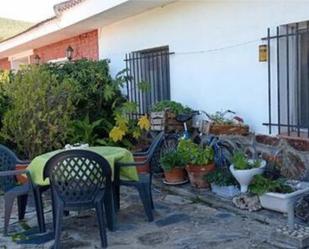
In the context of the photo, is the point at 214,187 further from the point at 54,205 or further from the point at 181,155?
the point at 54,205

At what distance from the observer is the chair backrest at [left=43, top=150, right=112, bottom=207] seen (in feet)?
14.3

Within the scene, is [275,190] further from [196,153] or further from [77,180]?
[77,180]

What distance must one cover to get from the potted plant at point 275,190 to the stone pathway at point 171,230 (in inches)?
11.3

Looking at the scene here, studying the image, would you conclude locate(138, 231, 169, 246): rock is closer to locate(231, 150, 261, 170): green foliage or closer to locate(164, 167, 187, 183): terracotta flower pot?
locate(231, 150, 261, 170): green foliage

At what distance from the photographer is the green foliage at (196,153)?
6113mm

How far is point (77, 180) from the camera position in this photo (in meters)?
A: 4.38

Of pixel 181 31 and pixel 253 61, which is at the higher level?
pixel 181 31

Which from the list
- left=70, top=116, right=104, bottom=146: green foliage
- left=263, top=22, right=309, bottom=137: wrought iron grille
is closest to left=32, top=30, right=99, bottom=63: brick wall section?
left=70, top=116, right=104, bottom=146: green foliage

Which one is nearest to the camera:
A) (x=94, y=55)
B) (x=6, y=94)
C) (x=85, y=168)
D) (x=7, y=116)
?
(x=85, y=168)

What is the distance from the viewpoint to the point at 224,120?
6.52 m

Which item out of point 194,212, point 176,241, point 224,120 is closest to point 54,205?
point 176,241

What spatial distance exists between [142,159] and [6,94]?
3.48 metres

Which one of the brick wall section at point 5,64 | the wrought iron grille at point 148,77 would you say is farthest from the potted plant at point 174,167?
the brick wall section at point 5,64

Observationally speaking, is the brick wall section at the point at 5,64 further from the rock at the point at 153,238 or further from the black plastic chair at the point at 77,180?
the rock at the point at 153,238
